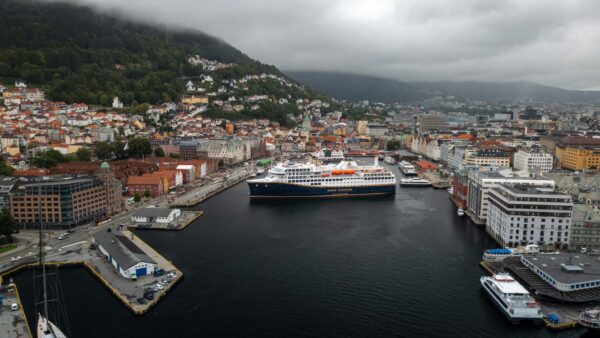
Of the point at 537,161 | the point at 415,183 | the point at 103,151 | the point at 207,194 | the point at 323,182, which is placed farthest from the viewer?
the point at 537,161

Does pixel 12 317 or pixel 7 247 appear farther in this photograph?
pixel 7 247

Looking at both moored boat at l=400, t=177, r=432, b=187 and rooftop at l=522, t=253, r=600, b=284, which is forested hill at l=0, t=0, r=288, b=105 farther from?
rooftop at l=522, t=253, r=600, b=284

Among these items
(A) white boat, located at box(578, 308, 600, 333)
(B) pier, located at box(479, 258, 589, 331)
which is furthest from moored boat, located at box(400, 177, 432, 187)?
(A) white boat, located at box(578, 308, 600, 333)

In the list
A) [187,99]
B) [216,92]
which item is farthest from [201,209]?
[216,92]

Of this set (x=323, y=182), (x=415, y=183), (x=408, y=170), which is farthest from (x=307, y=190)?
(x=408, y=170)

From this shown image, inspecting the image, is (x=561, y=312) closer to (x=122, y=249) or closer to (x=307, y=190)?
(x=122, y=249)

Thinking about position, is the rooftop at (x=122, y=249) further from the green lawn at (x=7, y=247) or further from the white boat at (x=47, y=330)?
the white boat at (x=47, y=330)

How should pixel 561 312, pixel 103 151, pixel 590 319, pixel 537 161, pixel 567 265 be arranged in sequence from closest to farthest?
pixel 590 319 < pixel 561 312 < pixel 567 265 < pixel 103 151 < pixel 537 161
